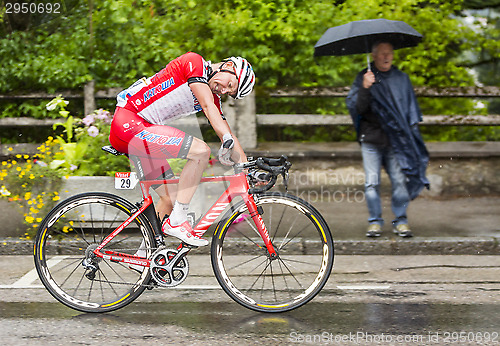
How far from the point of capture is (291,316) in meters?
4.64

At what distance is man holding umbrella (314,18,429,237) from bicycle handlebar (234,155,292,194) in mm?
2438

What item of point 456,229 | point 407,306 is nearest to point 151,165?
point 407,306

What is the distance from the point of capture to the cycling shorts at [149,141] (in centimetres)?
449

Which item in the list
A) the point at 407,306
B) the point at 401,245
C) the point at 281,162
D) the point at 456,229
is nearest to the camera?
the point at 281,162

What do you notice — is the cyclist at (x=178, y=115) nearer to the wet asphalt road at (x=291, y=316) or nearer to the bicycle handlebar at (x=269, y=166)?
the bicycle handlebar at (x=269, y=166)

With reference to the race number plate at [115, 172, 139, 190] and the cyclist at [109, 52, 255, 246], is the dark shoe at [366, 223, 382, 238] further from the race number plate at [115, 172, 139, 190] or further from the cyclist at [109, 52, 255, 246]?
the race number plate at [115, 172, 139, 190]

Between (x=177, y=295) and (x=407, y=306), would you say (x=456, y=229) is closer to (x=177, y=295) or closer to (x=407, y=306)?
(x=407, y=306)

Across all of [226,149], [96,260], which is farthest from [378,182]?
[96,260]

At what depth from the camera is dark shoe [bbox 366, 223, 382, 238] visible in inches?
268

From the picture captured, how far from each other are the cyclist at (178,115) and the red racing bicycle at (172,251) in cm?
10

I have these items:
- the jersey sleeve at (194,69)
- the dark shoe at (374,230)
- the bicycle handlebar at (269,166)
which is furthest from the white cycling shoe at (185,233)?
the dark shoe at (374,230)

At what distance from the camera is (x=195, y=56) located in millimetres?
4422

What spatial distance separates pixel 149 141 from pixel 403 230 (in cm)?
330

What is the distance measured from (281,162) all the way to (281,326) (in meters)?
1.08
